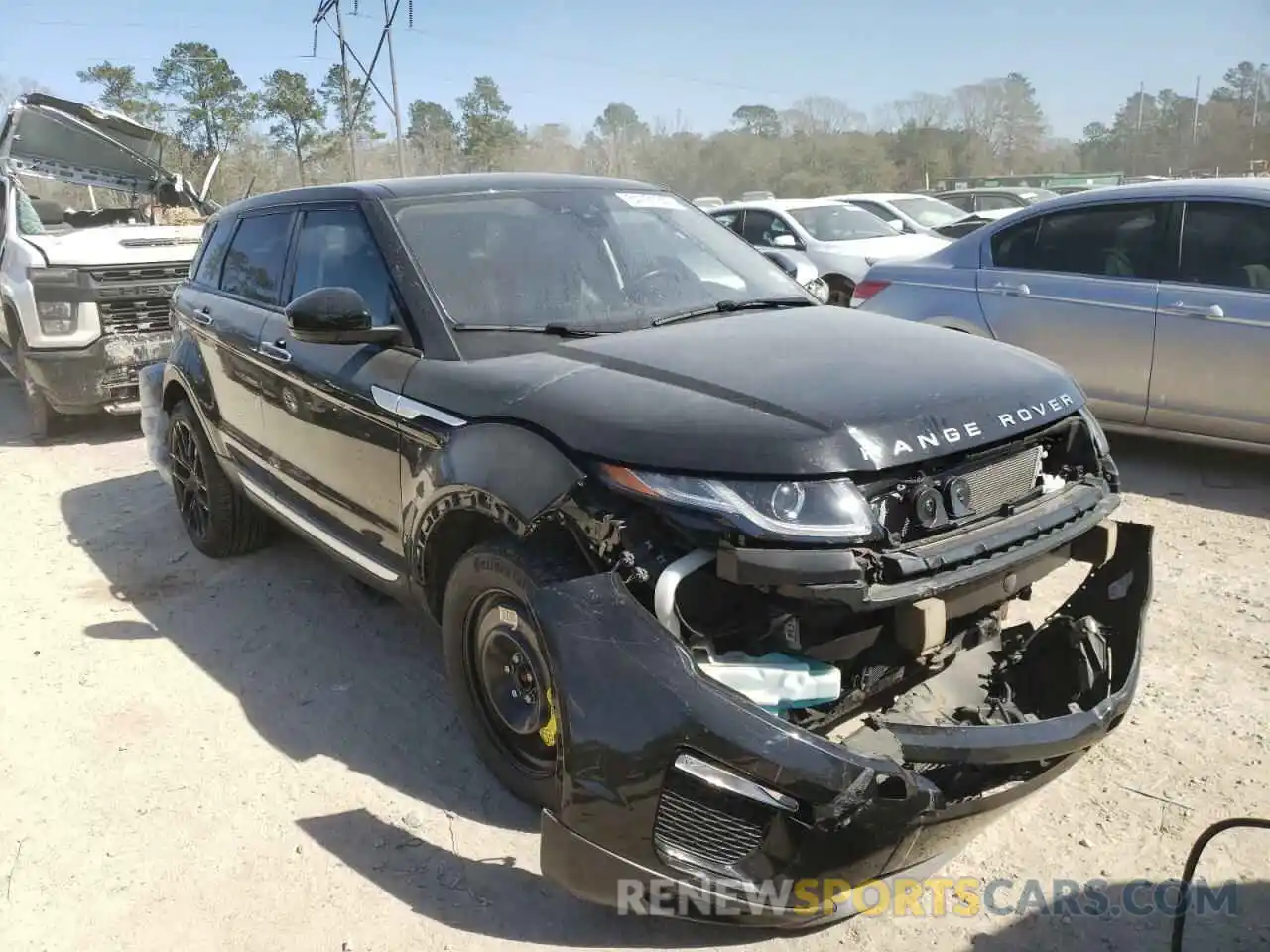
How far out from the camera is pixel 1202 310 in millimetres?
5266

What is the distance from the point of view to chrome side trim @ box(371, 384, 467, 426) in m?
2.89

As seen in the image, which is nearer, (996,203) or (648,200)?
(648,200)

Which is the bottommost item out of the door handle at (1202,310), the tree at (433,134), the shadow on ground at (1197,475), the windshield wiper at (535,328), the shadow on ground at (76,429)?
the shadow on ground at (76,429)

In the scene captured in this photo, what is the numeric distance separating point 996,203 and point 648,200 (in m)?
16.3

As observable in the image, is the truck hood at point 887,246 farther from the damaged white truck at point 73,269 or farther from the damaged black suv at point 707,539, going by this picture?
the damaged black suv at point 707,539

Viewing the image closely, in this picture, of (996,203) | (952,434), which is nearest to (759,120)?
(996,203)

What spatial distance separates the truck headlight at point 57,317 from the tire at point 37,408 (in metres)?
0.36

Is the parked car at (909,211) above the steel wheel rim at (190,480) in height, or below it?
above

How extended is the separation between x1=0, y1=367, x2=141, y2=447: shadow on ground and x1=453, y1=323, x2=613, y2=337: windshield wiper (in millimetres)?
6246

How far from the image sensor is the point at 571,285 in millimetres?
3400

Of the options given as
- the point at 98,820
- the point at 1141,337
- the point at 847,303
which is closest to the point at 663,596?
the point at 98,820

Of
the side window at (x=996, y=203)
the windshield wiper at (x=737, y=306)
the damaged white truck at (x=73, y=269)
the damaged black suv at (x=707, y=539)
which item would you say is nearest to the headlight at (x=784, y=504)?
the damaged black suv at (x=707, y=539)

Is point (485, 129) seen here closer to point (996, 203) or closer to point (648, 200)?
point (996, 203)
